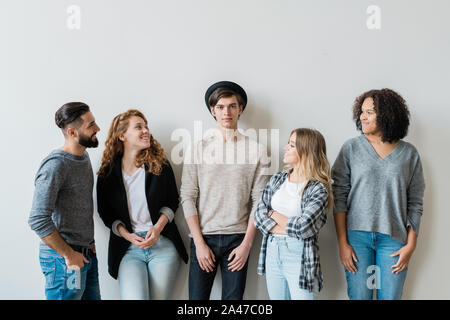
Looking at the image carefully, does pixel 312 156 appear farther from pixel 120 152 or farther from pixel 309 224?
pixel 120 152

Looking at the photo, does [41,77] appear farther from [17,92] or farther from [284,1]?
[284,1]

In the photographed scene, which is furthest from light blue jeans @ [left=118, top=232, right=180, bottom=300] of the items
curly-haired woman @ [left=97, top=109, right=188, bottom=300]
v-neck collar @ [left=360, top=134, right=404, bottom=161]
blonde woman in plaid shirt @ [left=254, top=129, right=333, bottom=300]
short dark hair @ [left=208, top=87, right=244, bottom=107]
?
v-neck collar @ [left=360, top=134, right=404, bottom=161]

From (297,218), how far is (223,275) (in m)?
0.59

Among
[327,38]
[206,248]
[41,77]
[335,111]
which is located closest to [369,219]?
[335,111]

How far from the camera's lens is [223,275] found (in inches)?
77.7

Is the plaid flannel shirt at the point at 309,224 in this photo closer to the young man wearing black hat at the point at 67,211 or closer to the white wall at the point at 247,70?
the white wall at the point at 247,70

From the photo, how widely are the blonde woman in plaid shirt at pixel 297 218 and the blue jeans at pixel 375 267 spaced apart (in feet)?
0.81

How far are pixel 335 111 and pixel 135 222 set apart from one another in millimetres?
1364

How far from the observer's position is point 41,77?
217cm

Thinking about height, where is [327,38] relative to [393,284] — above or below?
above

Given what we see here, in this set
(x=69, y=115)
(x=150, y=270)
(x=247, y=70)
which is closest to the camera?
(x=69, y=115)

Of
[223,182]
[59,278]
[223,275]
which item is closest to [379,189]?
[223,182]

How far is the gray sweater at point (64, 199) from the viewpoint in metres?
1.60

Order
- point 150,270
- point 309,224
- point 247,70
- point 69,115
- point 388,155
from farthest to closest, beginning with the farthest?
point 247,70 < point 150,270 < point 388,155 < point 69,115 < point 309,224
